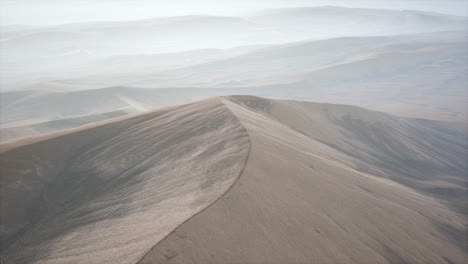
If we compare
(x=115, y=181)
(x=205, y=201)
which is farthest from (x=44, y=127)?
(x=205, y=201)

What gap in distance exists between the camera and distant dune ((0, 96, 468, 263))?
717 inches

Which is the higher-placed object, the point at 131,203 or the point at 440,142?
the point at 131,203

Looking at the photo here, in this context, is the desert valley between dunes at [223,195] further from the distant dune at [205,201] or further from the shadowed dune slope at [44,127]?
the shadowed dune slope at [44,127]

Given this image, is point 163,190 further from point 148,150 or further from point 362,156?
point 362,156

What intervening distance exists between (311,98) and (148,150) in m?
117

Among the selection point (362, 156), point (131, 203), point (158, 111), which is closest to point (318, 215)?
point (131, 203)

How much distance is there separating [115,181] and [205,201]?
14924 mm

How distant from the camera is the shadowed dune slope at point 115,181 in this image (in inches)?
819

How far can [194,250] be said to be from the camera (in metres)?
16.1

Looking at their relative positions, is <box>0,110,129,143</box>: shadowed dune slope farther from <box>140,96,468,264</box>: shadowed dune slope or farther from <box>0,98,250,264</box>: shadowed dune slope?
<box>140,96,468,264</box>: shadowed dune slope

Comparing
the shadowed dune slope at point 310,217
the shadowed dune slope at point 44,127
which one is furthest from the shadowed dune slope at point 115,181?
the shadowed dune slope at point 44,127

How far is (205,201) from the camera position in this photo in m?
20.1

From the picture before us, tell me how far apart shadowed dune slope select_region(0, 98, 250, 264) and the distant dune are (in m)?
0.13

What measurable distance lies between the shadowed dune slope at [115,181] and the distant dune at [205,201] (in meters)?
0.13
